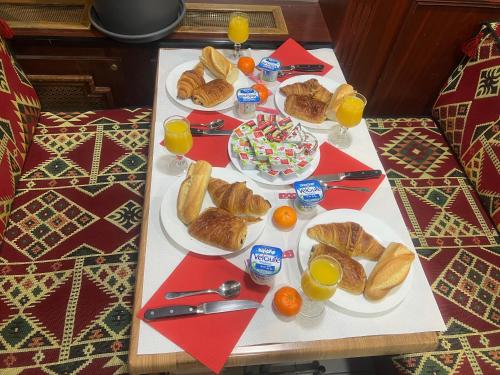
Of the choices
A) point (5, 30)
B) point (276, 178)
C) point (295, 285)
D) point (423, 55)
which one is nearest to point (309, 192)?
point (276, 178)

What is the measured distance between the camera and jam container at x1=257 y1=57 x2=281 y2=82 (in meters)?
1.52

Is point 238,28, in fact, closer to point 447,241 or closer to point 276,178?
point 276,178

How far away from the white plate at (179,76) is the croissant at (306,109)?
226 mm

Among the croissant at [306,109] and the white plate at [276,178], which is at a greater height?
the croissant at [306,109]

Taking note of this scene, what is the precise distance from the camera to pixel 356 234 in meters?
1.07

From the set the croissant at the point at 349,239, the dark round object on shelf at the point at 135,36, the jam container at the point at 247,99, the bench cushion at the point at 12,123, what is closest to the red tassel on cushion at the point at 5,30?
the bench cushion at the point at 12,123

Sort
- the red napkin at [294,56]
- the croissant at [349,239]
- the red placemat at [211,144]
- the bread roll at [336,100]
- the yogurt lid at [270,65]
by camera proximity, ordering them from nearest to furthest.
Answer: the croissant at [349,239], the red placemat at [211,144], the bread roll at [336,100], the yogurt lid at [270,65], the red napkin at [294,56]

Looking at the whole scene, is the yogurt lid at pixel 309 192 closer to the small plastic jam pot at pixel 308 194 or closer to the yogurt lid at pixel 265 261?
the small plastic jam pot at pixel 308 194

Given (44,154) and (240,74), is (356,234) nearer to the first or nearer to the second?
(240,74)

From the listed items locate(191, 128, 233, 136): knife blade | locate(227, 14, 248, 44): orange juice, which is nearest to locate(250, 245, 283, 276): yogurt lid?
locate(191, 128, 233, 136): knife blade

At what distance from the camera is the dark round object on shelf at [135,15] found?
160 cm

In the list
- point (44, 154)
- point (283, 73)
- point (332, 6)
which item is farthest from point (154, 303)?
point (332, 6)

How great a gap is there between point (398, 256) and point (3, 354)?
1.19 meters

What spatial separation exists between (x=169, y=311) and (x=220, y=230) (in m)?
0.25
